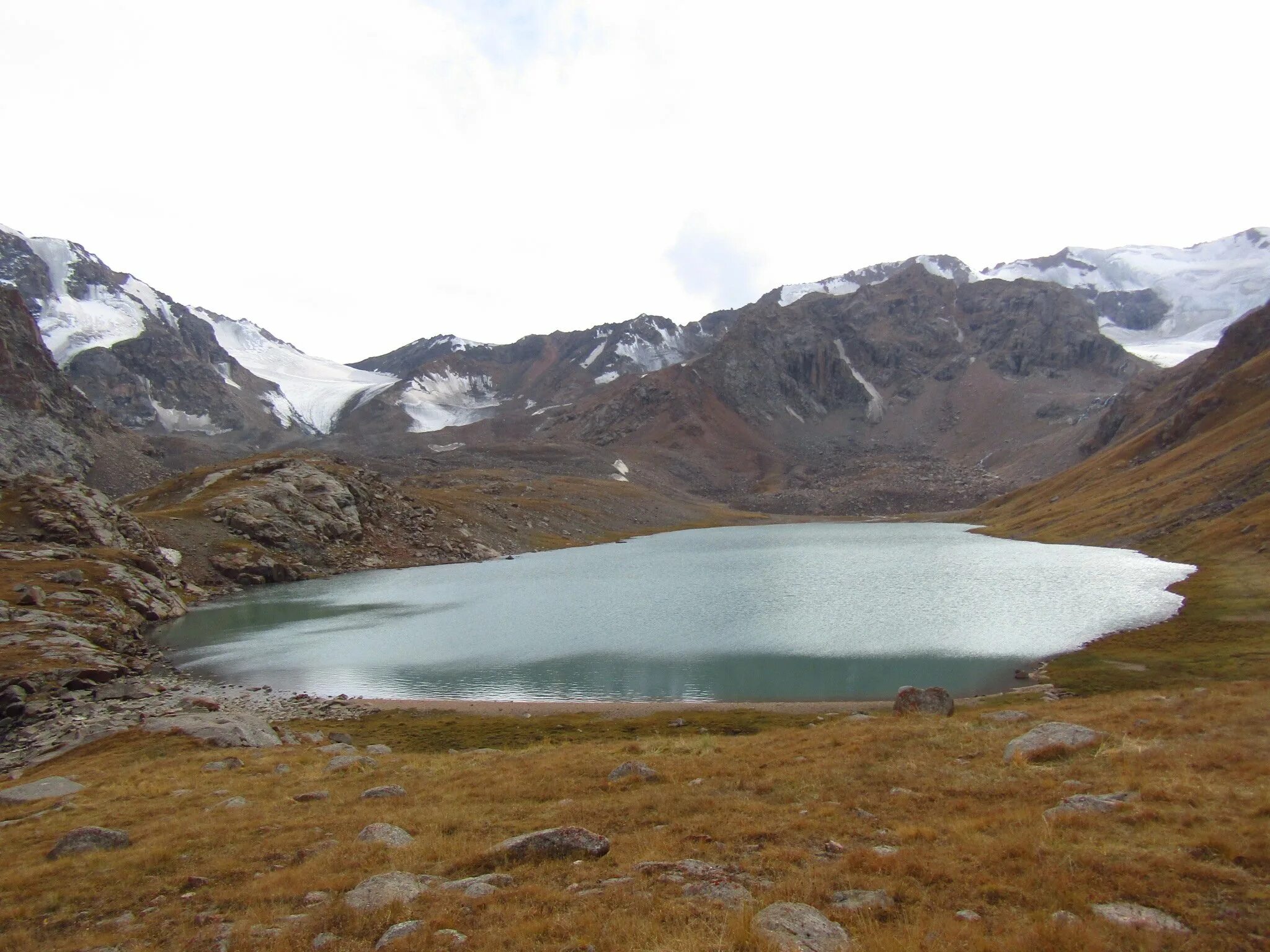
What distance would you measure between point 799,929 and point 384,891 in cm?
712

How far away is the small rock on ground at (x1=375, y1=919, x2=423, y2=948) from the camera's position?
33.4 ft

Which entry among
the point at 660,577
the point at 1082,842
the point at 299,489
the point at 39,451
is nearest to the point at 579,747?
the point at 1082,842

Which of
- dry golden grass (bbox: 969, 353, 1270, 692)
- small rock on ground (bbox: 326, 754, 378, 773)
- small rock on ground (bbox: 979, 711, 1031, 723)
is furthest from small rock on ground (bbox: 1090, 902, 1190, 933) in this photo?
dry golden grass (bbox: 969, 353, 1270, 692)

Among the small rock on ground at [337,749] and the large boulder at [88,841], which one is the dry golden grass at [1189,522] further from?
the large boulder at [88,841]

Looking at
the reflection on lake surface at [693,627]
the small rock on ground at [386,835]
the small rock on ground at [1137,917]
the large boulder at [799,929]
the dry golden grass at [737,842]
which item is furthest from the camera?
the reflection on lake surface at [693,627]

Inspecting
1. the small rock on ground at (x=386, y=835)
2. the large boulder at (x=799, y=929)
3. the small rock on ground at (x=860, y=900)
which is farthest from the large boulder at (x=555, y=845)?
the small rock on ground at (x=860, y=900)

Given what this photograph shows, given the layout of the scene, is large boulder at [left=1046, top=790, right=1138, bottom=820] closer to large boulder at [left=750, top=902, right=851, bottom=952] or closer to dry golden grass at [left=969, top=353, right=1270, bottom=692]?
large boulder at [left=750, top=902, right=851, bottom=952]

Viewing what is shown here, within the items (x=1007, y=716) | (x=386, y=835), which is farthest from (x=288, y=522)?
(x=1007, y=716)

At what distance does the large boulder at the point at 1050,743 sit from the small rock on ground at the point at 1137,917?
30.5 feet

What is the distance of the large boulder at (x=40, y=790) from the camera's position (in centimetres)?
2252

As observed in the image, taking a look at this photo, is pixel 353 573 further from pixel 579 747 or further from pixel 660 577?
pixel 579 747

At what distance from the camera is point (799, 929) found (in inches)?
371

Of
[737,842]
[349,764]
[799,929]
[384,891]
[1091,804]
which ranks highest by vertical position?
[799,929]

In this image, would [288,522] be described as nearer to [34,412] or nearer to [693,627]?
[693,627]
